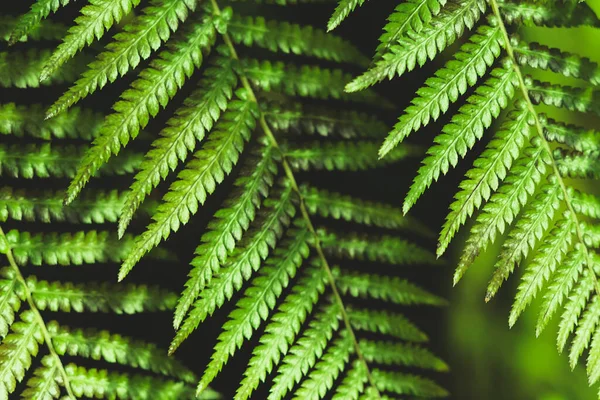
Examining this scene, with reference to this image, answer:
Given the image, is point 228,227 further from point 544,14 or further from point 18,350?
point 544,14

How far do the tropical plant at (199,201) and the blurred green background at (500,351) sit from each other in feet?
1.13

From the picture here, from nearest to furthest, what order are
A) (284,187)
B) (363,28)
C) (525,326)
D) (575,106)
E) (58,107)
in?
(58,107) < (575,106) < (284,187) < (363,28) < (525,326)

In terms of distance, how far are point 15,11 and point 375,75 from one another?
0.90 meters

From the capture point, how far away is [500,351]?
70.0 inches

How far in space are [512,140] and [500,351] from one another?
88 cm

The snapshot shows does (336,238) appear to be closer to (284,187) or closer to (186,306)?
(284,187)

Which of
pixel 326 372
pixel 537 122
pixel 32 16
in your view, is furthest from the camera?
pixel 326 372

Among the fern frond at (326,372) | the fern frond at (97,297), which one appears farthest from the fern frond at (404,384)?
the fern frond at (97,297)

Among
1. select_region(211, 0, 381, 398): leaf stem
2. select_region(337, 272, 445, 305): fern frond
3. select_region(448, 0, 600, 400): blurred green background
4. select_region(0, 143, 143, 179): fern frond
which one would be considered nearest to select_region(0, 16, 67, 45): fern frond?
select_region(0, 143, 143, 179): fern frond

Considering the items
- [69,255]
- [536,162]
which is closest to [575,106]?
[536,162]

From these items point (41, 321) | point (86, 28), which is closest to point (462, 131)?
point (86, 28)

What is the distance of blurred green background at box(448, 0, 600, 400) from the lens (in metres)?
1.74

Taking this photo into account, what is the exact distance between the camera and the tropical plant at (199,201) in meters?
1.18

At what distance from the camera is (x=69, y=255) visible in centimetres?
130
